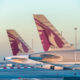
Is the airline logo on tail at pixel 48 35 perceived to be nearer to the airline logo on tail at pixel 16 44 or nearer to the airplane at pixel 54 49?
the airplane at pixel 54 49

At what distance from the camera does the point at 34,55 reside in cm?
4916

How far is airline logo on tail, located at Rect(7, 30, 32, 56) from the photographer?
7244 cm

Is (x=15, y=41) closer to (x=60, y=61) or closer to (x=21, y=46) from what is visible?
(x=21, y=46)

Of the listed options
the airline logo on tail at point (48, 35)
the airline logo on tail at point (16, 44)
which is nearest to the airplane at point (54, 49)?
the airline logo on tail at point (48, 35)

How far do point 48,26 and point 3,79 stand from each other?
1542cm

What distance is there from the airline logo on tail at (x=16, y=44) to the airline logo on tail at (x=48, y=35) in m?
20.4

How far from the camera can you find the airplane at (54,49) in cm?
4922

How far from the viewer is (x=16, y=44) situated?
239 feet

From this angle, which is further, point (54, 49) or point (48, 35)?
point (48, 35)

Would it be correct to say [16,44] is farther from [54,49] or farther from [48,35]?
[54,49]

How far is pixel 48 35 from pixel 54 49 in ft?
8.40

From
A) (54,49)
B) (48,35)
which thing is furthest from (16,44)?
(54,49)

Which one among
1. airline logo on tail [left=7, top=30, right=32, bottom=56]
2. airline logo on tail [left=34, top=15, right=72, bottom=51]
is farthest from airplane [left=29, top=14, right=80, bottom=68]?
airline logo on tail [left=7, top=30, right=32, bottom=56]

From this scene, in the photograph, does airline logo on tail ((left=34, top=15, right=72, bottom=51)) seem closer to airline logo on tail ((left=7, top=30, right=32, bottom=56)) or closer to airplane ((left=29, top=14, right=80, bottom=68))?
airplane ((left=29, top=14, right=80, bottom=68))
